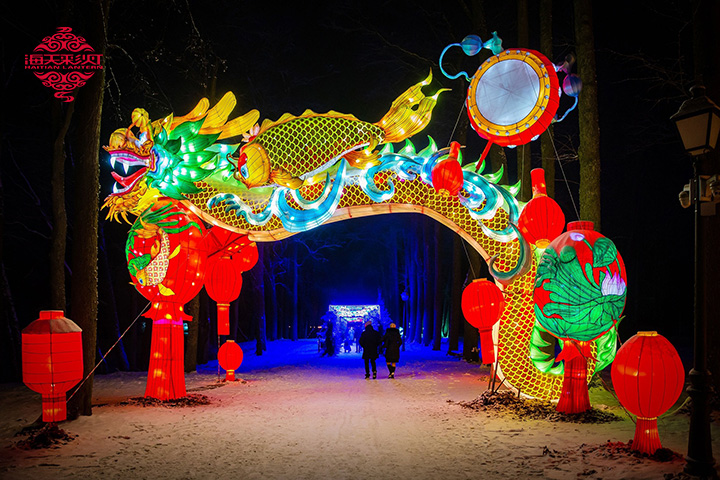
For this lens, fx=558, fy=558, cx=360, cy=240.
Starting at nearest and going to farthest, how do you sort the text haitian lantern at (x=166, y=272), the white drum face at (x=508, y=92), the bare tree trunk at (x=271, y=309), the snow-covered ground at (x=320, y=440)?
the snow-covered ground at (x=320, y=440) < the white drum face at (x=508, y=92) < the text haitian lantern at (x=166, y=272) < the bare tree trunk at (x=271, y=309)

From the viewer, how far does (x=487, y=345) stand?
9.38m

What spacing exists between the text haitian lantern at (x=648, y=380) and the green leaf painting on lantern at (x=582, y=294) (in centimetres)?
84

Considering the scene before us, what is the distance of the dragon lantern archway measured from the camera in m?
9.04

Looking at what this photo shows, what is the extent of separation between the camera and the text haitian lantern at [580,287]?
276 inches

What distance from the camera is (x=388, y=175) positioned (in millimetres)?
9594

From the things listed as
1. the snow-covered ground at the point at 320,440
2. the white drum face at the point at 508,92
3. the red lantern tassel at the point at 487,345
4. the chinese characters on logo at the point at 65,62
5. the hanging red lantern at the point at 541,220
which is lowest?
the snow-covered ground at the point at 320,440

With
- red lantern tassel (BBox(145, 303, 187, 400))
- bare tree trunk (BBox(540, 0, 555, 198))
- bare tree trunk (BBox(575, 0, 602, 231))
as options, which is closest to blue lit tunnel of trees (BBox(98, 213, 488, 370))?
bare tree trunk (BBox(540, 0, 555, 198))

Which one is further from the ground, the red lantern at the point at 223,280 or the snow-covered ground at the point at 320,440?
the red lantern at the point at 223,280

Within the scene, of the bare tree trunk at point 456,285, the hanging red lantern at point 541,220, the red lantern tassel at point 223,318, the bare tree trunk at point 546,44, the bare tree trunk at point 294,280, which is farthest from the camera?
the bare tree trunk at point 294,280

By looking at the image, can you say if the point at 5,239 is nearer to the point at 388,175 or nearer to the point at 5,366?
the point at 5,366

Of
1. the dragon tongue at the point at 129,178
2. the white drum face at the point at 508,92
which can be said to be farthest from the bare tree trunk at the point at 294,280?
the white drum face at the point at 508,92

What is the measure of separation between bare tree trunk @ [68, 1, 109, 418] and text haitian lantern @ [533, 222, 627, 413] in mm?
6688

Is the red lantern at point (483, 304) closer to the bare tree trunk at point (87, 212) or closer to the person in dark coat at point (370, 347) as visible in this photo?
the person in dark coat at point (370, 347)

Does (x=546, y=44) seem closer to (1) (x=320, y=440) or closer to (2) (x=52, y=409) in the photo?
(1) (x=320, y=440)
